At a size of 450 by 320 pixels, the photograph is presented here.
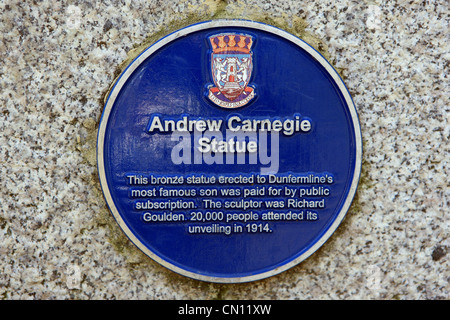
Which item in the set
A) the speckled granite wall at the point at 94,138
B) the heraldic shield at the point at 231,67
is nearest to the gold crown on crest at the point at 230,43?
the heraldic shield at the point at 231,67

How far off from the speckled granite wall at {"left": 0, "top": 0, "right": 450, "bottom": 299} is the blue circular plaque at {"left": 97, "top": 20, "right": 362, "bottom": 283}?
117 mm

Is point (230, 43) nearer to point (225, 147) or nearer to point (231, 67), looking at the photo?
point (231, 67)

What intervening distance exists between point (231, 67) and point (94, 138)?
782mm

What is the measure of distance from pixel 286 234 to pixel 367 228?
1.44 ft

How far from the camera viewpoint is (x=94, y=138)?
2.10 m

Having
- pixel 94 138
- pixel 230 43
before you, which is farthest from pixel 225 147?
pixel 94 138

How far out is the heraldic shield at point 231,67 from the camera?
6.62 ft

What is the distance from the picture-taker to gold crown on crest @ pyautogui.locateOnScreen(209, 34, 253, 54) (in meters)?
2.02

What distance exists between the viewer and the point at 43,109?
82.2 inches

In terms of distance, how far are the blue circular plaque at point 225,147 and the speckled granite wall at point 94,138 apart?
4.6 inches

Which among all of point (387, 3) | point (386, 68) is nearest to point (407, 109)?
point (386, 68)

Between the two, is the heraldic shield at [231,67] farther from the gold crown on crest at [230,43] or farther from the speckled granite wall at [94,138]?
the speckled granite wall at [94,138]

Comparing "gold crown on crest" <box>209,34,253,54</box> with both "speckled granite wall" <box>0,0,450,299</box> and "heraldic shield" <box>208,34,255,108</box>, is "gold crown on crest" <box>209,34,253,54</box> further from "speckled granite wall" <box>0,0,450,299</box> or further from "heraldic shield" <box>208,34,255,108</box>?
"speckled granite wall" <box>0,0,450,299</box>

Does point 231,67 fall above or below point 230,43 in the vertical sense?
below
